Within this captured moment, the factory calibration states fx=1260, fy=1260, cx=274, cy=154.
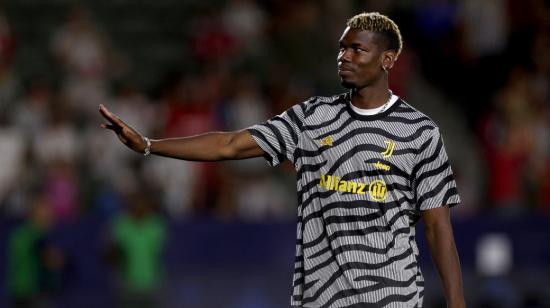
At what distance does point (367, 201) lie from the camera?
5762 mm

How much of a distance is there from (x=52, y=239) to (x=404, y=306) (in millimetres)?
7560

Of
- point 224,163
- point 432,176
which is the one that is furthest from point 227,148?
point 224,163

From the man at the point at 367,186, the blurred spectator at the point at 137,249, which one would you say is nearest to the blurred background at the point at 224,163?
the blurred spectator at the point at 137,249

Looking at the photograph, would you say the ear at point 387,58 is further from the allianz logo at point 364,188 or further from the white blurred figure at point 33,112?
the white blurred figure at point 33,112

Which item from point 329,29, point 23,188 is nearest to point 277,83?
point 329,29

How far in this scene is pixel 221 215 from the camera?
44.9 feet

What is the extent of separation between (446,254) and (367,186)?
19.2 inches

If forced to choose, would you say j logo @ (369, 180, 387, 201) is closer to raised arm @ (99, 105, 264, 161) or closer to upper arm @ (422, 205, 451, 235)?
upper arm @ (422, 205, 451, 235)

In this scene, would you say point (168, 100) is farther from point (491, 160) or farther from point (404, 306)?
point (404, 306)

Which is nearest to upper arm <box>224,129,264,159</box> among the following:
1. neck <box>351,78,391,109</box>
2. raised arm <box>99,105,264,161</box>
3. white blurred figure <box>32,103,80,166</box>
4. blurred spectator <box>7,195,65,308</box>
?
raised arm <box>99,105,264,161</box>

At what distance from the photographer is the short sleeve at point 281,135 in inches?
236

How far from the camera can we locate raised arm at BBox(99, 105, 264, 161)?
5.78m

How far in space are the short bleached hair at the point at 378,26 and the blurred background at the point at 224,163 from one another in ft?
22.2

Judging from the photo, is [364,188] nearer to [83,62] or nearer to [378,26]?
[378,26]
